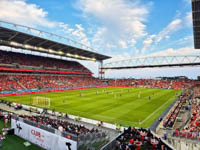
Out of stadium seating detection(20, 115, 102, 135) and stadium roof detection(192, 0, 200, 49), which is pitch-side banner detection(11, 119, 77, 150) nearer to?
stadium seating detection(20, 115, 102, 135)

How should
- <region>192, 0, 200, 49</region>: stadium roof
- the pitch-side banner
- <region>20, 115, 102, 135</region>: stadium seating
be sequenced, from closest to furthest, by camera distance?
the pitch-side banner, <region>20, 115, 102, 135</region>: stadium seating, <region>192, 0, 200, 49</region>: stadium roof

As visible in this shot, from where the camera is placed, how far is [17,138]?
502 inches

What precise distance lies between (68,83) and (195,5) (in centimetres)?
5660

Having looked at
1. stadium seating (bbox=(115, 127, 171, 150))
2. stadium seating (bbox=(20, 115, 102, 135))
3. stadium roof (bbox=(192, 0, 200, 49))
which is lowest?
stadium seating (bbox=(115, 127, 171, 150))

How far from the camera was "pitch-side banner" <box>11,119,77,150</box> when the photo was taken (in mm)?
9927

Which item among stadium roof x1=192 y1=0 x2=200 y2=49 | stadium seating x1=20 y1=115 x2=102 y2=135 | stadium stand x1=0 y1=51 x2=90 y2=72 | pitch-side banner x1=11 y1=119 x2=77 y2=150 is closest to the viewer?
pitch-side banner x1=11 y1=119 x2=77 y2=150

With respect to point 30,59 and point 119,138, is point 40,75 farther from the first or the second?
point 119,138

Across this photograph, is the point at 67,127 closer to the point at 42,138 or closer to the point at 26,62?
the point at 42,138

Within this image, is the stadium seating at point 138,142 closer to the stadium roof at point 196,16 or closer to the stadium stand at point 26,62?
the stadium roof at point 196,16

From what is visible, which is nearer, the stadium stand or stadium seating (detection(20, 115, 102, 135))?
stadium seating (detection(20, 115, 102, 135))

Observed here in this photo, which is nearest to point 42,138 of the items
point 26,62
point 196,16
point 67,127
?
point 67,127

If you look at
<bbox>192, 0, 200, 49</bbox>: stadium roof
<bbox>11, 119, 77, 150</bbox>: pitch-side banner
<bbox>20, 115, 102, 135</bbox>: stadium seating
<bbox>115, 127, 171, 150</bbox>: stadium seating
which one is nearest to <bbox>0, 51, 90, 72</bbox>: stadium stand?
<bbox>11, 119, 77, 150</bbox>: pitch-side banner

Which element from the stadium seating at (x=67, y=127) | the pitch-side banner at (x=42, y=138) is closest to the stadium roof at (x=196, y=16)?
the stadium seating at (x=67, y=127)

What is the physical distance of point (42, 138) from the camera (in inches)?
447
